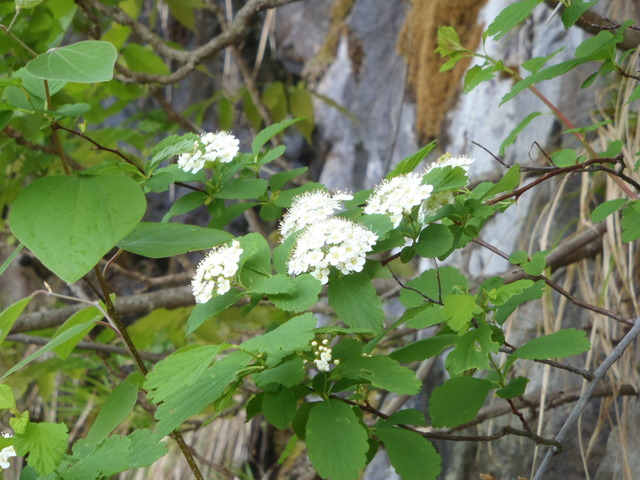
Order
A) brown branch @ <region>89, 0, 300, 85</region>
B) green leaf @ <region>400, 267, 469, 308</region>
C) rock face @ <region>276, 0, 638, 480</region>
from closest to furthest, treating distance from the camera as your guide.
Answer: green leaf @ <region>400, 267, 469, 308</region> → brown branch @ <region>89, 0, 300, 85</region> → rock face @ <region>276, 0, 638, 480</region>

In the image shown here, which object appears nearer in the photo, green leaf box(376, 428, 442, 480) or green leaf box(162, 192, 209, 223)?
green leaf box(376, 428, 442, 480)

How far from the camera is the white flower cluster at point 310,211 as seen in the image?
688 mm

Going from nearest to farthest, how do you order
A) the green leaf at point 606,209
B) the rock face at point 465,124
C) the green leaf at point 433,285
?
the green leaf at point 433,285 → the green leaf at point 606,209 → the rock face at point 465,124

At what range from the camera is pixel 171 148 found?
2.52 ft

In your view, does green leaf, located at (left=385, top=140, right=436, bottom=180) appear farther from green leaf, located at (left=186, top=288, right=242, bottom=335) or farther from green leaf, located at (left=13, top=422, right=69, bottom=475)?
green leaf, located at (left=13, top=422, right=69, bottom=475)

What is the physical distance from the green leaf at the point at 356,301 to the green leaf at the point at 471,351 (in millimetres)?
85

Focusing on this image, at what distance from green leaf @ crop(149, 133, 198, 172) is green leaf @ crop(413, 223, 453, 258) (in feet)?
0.88

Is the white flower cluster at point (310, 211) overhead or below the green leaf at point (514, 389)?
overhead

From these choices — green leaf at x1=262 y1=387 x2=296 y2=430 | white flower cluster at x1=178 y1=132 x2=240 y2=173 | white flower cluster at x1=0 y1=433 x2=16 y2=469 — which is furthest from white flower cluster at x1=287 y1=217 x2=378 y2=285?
white flower cluster at x1=0 y1=433 x2=16 y2=469

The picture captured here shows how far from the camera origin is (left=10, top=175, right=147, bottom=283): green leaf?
615 mm

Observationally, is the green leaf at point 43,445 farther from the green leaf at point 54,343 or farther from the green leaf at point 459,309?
the green leaf at point 459,309

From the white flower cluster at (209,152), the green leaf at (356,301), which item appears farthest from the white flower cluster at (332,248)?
the white flower cluster at (209,152)

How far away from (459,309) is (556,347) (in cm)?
13

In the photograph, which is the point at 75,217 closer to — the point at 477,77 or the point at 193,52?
the point at 477,77
